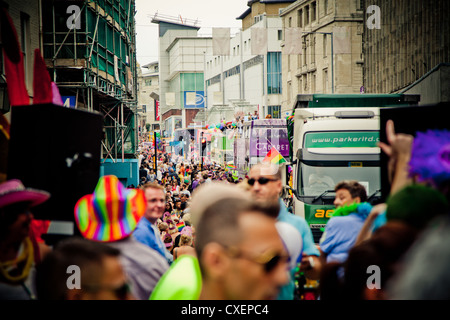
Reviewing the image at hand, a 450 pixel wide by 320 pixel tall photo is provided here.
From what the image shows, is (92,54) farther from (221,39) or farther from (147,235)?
(147,235)

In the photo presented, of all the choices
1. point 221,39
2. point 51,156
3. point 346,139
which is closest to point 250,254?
point 51,156

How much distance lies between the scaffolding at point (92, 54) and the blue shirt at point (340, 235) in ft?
48.5

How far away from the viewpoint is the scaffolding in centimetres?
2031

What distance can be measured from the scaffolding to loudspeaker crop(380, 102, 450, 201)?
52.9 ft

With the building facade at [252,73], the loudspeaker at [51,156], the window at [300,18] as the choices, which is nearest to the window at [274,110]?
the building facade at [252,73]

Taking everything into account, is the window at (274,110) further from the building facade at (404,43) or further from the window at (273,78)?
the building facade at (404,43)

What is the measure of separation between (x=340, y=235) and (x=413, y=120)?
2.00m

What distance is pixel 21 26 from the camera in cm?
1491

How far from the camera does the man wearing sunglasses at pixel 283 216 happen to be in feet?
11.8

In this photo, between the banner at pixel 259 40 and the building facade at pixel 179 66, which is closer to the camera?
the banner at pixel 259 40

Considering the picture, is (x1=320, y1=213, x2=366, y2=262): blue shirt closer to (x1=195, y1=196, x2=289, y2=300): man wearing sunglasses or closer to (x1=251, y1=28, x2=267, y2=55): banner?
(x1=195, y1=196, x2=289, y2=300): man wearing sunglasses

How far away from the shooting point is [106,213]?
3.68 meters

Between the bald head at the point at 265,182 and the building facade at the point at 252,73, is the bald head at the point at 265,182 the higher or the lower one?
the lower one

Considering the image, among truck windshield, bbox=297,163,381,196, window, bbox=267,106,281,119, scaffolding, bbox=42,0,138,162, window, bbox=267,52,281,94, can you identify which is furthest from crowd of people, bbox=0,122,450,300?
window, bbox=267,52,281,94
